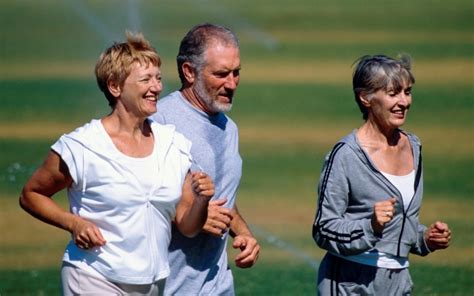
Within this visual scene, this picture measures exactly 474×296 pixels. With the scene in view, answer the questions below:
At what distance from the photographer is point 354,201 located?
6633mm

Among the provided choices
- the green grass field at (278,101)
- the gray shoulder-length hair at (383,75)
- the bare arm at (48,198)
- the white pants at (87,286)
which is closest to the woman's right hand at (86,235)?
the bare arm at (48,198)

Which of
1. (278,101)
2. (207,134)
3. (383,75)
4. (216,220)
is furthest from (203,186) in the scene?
(278,101)

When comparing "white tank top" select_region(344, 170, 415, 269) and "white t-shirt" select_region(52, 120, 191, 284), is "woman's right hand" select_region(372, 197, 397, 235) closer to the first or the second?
"white tank top" select_region(344, 170, 415, 269)

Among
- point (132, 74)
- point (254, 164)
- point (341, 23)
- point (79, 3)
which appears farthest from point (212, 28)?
point (79, 3)

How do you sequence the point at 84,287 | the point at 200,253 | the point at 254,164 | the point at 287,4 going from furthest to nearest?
the point at 287,4 < the point at 254,164 < the point at 200,253 < the point at 84,287

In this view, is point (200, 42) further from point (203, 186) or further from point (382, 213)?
point (382, 213)

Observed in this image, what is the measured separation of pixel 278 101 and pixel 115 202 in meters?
15.9

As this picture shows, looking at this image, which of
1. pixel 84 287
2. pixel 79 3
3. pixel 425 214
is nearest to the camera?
pixel 84 287

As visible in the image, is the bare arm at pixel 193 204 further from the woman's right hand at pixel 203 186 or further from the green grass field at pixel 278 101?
the green grass field at pixel 278 101

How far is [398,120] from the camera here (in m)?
6.71

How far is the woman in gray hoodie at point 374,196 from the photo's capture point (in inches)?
259

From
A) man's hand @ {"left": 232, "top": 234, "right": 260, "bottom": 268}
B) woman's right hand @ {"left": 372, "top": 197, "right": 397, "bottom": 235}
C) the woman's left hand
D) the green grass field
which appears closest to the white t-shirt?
man's hand @ {"left": 232, "top": 234, "right": 260, "bottom": 268}

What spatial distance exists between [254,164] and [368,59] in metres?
9.44

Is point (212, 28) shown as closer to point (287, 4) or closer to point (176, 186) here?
point (176, 186)
